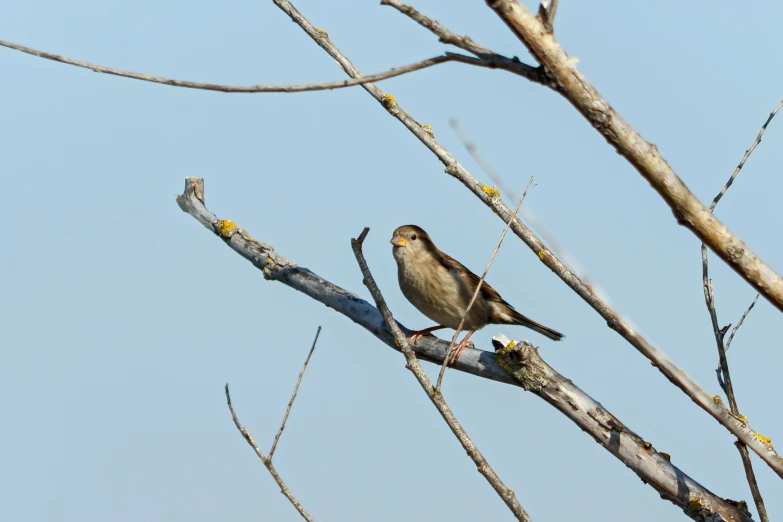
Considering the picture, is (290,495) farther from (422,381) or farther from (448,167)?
(448,167)

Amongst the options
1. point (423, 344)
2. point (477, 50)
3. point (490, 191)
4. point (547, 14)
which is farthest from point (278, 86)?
point (423, 344)

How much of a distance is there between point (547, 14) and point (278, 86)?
72 centimetres

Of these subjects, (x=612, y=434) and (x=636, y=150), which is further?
(x=612, y=434)

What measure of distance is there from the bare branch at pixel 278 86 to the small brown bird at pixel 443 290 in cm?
457

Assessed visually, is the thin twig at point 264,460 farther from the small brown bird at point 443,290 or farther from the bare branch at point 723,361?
the small brown bird at point 443,290

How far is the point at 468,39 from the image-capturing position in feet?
6.95

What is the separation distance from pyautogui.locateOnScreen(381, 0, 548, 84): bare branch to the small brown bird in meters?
4.59

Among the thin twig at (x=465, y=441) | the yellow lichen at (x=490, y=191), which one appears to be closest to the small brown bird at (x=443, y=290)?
the yellow lichen at (x=490, y=191)

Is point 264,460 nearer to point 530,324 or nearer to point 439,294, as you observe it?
point 439,294

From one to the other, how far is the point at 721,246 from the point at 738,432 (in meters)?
0.50

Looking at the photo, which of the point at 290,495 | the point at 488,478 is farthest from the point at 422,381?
the point at 290,495

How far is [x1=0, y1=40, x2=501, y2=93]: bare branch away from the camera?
211cm

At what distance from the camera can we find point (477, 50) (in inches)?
82.7

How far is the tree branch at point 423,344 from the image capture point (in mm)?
3615
